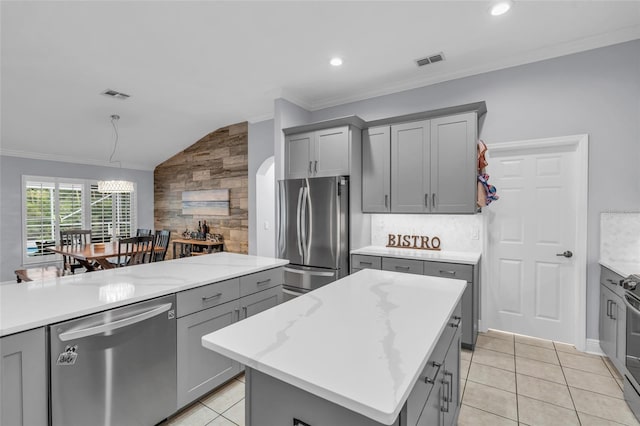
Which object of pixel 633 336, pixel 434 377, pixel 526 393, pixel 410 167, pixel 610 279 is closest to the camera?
pixel 434 377

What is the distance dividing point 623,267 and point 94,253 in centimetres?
598

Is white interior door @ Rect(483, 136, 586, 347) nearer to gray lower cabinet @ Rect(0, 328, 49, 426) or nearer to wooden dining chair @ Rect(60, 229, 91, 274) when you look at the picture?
gray lower cabinet @ Rect(0, 328, 49, 426)

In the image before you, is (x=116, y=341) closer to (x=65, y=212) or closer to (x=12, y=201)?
(x=12, y=201)

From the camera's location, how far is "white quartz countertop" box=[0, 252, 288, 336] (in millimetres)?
1384

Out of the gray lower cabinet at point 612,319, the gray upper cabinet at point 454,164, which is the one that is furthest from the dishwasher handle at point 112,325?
the gray lower cabinet at point 612,319

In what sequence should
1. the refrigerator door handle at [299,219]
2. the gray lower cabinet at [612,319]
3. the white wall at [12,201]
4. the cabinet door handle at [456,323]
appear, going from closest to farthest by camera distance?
the cabinet door handle at [456,323] → the gray lower cabinet at [612,319] → the refrigerator door handle at [299,219] → the white wall at [12,201]

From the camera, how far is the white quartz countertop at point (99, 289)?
138cm

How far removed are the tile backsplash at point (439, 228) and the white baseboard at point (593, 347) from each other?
1.26 meters

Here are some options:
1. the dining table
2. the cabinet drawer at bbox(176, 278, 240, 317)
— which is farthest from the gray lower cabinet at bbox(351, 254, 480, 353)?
the dining table

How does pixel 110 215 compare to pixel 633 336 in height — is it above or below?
above

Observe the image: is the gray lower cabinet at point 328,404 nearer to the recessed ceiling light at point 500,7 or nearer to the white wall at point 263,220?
the recessed ceiling light at point 500,7

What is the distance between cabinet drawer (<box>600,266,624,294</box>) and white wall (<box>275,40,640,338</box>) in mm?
123

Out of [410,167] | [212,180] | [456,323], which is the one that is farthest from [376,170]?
[212,180]

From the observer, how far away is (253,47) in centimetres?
309
